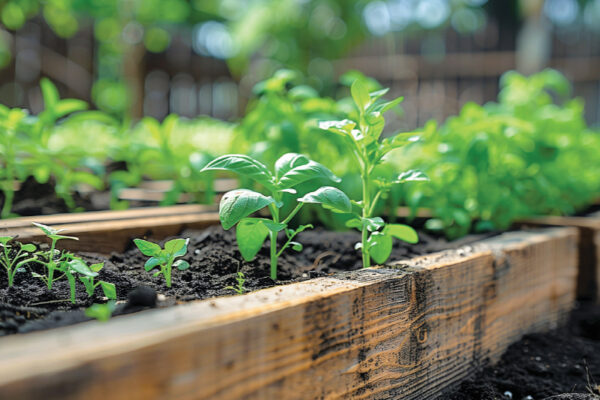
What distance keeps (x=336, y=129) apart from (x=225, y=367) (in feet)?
1.87

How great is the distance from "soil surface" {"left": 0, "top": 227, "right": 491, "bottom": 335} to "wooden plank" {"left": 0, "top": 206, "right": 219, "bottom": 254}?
0.12 feet

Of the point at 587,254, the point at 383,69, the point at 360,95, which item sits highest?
the point at 383,69

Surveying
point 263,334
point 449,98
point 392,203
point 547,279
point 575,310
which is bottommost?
point 575,310

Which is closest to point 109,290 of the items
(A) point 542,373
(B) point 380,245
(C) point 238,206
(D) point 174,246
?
(D) point 174,246

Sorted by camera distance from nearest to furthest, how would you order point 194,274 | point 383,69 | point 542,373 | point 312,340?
point 312,340 → point 194,274 → point 542,373 → point 383,69

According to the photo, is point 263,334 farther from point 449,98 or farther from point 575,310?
point 449,98

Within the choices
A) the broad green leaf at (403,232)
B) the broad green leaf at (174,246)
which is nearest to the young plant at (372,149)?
the broad green leaf at (403,232)

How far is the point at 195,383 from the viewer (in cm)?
63

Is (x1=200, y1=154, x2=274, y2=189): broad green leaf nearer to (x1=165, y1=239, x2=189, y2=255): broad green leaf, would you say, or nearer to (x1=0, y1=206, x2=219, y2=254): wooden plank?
(x1=165, y1=239, x2=189, y2=255): broad green leaf

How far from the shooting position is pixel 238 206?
90cm

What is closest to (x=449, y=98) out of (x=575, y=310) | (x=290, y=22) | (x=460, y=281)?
(x=290, y=22)

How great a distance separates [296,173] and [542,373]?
0.87 meters

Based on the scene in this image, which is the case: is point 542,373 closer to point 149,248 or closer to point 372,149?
point 372,149

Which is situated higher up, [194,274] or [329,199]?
[329,199]
